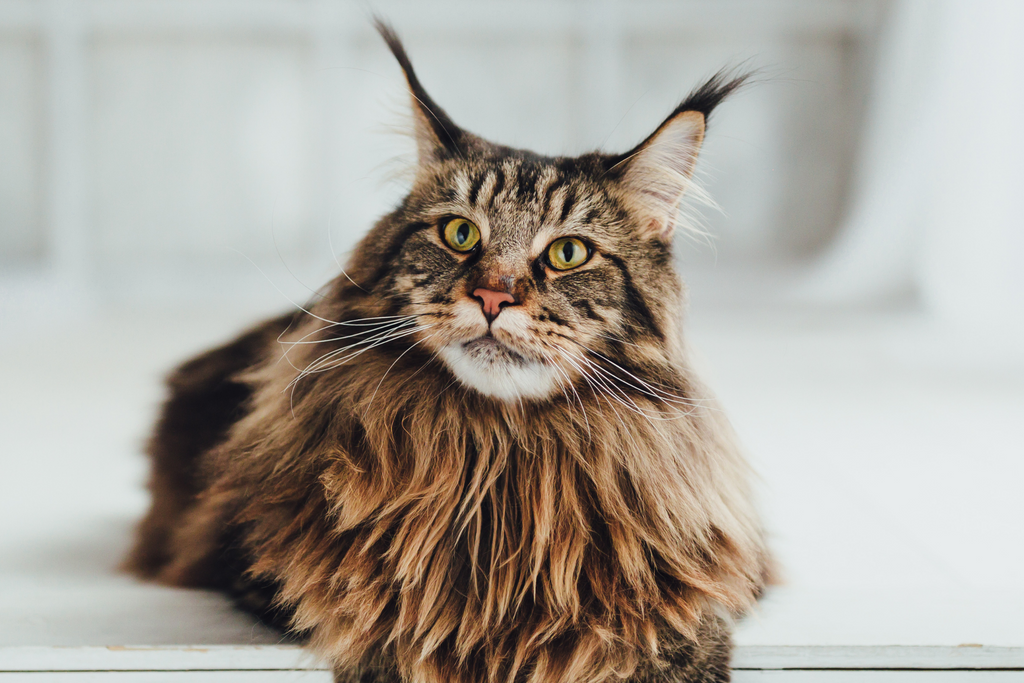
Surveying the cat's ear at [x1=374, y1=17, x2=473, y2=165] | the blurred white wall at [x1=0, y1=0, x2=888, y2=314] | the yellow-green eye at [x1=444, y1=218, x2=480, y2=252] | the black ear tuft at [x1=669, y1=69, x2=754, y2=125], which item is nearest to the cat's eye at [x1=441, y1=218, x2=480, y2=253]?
the yellow-green eye at [x1=444, y1=218, x2=480, y2=252]

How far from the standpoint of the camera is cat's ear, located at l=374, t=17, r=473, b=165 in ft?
2.97

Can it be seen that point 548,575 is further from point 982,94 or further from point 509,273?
point 982,94

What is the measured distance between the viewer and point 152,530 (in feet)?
3.80

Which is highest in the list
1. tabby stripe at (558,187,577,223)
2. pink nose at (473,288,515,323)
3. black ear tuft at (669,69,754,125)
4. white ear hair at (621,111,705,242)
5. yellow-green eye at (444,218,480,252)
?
black ear tuft at (669,69,754,125)

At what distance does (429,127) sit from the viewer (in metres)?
0.93

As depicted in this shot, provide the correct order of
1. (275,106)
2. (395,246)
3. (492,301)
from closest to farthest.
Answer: (492,301) → (395,246) → (275,106)

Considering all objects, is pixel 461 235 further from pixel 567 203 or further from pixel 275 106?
pixel 275 106

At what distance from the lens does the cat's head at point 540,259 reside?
82cm

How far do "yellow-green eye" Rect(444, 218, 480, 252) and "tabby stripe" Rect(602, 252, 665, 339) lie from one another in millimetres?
150

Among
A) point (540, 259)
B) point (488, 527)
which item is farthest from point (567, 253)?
point (488, 527)

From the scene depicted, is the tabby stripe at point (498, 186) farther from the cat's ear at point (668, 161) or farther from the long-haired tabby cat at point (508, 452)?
the cat's ear at point (668, 161)

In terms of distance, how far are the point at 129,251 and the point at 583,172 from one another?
2.14 metres

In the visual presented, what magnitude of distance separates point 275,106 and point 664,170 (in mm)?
2084

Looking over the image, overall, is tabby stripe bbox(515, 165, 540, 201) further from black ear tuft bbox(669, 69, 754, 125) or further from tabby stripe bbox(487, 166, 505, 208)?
black ear tuft bbox(669, 69, 754, 125)
